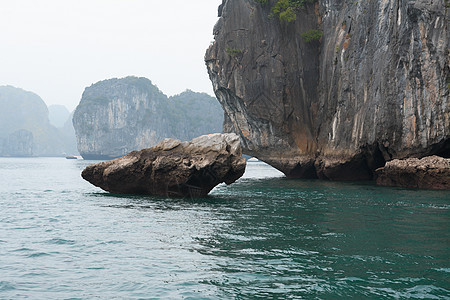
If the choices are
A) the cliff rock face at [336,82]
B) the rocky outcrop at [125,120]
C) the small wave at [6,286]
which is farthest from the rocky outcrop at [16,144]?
the small wave at [6,286]

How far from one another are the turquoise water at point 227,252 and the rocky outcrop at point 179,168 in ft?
8.45

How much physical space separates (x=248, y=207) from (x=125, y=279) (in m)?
8.68

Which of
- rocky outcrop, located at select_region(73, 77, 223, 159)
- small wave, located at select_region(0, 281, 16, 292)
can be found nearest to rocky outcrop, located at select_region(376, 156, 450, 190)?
small wave, located at select_region(0, 281, 16, 292)

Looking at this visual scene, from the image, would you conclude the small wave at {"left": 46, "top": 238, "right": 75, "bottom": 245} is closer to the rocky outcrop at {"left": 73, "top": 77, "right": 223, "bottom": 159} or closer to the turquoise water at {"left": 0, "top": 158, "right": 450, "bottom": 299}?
the turquoise water at {"left": 0, "top": 158, "right": 450, "bottom": 299}

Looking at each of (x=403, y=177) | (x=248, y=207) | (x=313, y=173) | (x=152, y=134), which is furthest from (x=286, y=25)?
(x=152, y=134)

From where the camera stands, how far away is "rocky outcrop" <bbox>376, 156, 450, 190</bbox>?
18.7 m

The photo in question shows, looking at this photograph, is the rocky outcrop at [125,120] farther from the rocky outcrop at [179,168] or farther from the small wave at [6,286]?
the small wave at [6,286]

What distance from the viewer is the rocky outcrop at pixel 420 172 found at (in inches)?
736

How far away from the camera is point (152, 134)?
494 ft

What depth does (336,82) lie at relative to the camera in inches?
1126

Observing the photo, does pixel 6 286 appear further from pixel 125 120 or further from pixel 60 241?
pixel 125 120

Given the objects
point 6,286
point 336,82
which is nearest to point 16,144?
point 336,82

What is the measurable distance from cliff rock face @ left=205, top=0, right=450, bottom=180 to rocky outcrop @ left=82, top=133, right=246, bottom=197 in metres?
9.21

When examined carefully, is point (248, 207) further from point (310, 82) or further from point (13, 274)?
point (310, 82)
